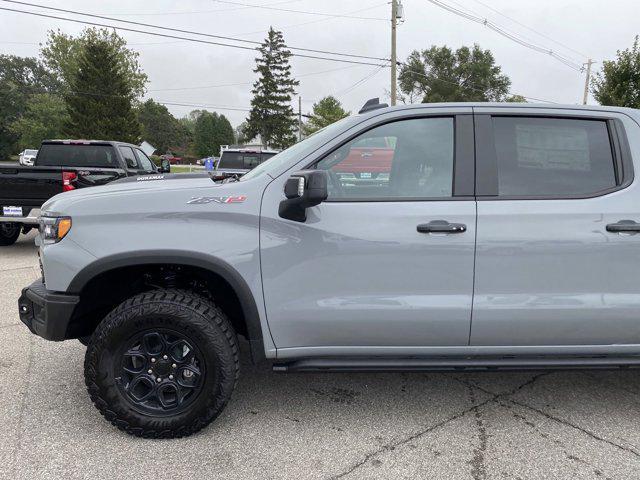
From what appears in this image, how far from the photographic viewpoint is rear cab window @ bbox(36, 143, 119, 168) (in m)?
8.64

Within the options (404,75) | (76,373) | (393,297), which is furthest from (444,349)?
(404,75)

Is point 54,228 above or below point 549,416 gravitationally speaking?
above

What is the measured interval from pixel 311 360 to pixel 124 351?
1.04m

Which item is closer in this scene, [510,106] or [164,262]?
[164,262]

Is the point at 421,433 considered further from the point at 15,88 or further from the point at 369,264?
the point at 15,88

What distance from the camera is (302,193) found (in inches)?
98.8

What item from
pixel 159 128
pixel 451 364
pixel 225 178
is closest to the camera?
pixel 451 364

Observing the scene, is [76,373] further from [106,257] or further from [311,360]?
[311,360]

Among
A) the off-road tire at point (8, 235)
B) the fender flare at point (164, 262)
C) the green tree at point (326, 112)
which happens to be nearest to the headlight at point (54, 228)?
the fender flare at point (164, 262)

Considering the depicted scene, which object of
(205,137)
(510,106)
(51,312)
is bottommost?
(51,312)

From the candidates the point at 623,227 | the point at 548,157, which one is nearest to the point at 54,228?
the point at 548,157

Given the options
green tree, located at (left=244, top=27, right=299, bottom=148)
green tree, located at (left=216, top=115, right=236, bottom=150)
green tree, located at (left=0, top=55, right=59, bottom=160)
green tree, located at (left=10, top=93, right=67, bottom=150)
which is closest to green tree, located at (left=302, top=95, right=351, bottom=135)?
green tree, located at (left=244, top=27, right=299, bottom=148)

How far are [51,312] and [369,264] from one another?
5.74ft

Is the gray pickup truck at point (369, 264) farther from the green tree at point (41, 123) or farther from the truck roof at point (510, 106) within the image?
the green tree at point (41, 123)
